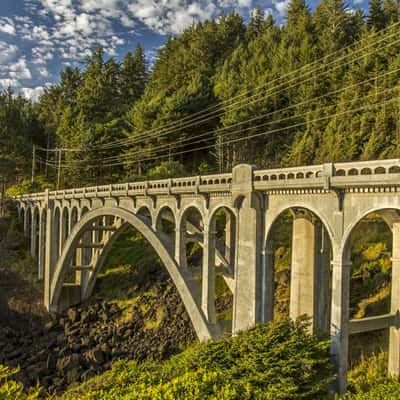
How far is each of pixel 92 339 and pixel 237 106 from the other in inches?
1183

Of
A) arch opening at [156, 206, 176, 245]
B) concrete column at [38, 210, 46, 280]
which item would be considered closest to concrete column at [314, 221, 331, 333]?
arch opening at [156, 206, 176, 245]

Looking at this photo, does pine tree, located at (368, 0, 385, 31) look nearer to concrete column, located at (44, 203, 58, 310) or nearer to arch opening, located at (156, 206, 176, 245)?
arch opening, located at (156, 206, 176, 245)

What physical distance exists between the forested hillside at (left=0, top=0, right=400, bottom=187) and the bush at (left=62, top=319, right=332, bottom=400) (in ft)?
74.8

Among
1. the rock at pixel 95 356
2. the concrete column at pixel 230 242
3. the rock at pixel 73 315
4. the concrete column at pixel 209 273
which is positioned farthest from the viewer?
the rock at pixel 73 315

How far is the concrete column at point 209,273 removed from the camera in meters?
18.2

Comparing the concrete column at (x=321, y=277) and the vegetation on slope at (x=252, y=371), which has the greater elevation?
the concrete column at (x=321, y=277)

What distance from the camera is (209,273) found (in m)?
18.2

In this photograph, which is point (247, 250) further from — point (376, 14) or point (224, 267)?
point (376, 14)

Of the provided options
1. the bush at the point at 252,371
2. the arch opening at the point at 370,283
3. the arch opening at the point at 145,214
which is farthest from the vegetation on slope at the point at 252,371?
the arch opening at the point at 145,214

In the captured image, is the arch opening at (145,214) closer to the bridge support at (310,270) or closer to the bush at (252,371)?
the bridge support at (310,270)

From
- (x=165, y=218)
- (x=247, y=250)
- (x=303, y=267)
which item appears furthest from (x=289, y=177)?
(x=165, y=218)

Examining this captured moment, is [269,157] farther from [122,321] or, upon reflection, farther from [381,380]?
[381,380]

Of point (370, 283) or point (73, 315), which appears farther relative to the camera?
point (73, 315)

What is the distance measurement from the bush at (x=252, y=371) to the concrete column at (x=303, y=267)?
2724 millimetres
